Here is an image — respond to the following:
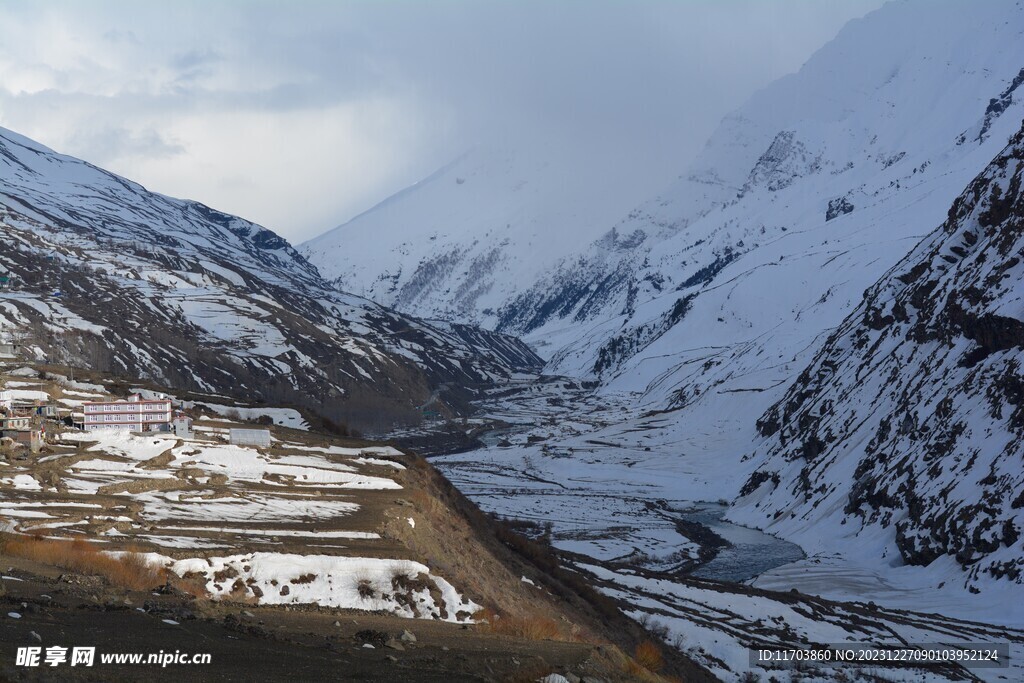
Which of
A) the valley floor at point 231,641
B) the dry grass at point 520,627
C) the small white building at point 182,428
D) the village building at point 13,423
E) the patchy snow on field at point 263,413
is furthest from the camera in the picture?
the patchy snow on field at point 263,413

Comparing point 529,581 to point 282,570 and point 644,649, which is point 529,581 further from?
point 282,570

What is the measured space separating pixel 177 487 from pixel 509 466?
8260cm

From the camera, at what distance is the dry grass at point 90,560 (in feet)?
88.5

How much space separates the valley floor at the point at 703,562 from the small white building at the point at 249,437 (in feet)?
60.7

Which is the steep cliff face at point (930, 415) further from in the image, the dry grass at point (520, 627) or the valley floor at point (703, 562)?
the dry grass at point (520, 627)

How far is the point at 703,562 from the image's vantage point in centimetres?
→ 7431

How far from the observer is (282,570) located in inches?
1228

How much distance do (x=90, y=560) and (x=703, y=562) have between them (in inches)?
2093

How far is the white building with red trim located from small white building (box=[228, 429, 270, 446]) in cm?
487

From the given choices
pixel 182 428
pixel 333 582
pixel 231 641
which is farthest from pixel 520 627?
pixel 182 428

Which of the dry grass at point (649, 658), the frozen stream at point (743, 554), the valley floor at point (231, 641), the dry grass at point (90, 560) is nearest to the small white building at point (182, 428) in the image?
the dry grass at point (90, 560)

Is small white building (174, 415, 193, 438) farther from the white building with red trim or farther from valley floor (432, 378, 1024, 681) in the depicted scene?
valley floor (432, 378, 1024, 681)

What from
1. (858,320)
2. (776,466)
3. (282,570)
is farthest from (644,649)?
(858,320)

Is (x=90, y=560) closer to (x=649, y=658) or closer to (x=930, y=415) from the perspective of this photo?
(x=649, y=658)
